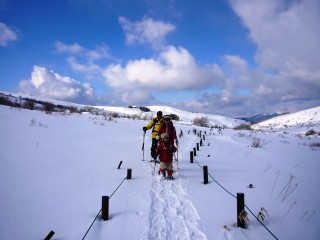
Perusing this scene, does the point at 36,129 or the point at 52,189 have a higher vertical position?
the point at 36,129

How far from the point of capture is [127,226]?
474 centimetres

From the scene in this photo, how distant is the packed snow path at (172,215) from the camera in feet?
14.7

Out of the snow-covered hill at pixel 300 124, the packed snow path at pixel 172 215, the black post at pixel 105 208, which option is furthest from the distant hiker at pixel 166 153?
the snow-covered hill at pixel 300 124

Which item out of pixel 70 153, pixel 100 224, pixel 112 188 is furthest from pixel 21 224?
pixel 70 153

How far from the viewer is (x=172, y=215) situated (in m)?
5.23

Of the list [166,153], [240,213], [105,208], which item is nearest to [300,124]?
[166,153]

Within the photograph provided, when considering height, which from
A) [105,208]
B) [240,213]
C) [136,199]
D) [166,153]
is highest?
[166,153]

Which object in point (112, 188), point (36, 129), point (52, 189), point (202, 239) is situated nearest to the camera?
point (202, 239)

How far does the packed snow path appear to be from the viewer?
449cm

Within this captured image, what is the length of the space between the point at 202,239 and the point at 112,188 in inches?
137

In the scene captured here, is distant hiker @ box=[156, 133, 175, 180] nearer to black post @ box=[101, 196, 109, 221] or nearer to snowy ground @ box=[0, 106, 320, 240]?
snowy ground @ box=[0, 106, 320, 240]

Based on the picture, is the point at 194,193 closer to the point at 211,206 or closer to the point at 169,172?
the point at 211,206

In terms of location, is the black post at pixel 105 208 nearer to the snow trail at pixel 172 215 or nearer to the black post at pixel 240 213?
the snow trail at pixel 172 215

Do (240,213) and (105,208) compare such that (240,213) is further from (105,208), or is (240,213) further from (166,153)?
(166,153)
